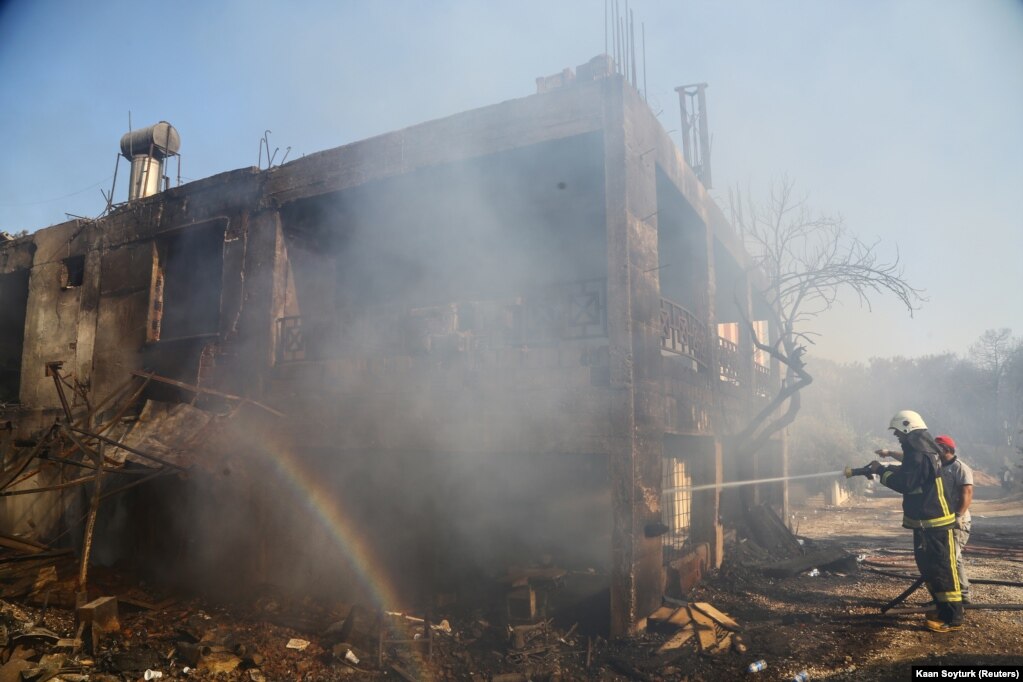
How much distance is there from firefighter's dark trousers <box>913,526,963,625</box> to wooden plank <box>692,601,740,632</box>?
1995mm

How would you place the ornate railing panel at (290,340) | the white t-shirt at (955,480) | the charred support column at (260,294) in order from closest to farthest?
the white t-shirt at (955,480) → the ornate railing panel at (290,340) → the charred support column at (260,294)

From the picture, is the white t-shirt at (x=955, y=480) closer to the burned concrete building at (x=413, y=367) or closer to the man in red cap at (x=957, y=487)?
the man in red cap at (x=957, y=487)

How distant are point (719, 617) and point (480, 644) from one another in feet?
8.87

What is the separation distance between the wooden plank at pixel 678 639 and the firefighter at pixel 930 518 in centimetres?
238

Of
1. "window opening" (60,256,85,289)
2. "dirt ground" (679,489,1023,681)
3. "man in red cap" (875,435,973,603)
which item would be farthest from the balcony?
"window opening" (60,256,85,289)

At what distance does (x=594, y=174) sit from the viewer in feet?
30.7

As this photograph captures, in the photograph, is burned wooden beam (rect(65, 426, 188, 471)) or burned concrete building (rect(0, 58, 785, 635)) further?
burned concrete building (rect(0, 58, 785, 635))

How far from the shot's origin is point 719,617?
272 inches

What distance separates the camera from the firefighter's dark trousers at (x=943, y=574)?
621cm

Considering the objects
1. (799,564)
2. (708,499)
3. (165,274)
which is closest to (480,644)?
(708,499)

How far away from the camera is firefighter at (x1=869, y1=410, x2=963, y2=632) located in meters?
6.23

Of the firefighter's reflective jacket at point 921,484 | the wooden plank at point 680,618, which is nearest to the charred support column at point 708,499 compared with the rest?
the wooden plank at point 680,618

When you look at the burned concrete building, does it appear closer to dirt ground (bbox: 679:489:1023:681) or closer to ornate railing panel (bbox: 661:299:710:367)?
ornate railing panel (bbox: 661:299:710:367)

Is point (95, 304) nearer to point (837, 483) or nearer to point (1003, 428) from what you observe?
point (837, 483)
